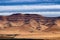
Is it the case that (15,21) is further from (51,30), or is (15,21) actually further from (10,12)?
(51,30)

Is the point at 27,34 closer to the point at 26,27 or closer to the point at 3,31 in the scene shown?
the point at 26,27

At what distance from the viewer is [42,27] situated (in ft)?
2.67

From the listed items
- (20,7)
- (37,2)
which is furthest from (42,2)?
(20,7)

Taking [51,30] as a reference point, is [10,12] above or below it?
above

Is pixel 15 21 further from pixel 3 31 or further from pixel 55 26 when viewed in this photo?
pixel 55 26

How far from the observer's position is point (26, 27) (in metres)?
0.82

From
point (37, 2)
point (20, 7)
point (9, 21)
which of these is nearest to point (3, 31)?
point (9, 21)

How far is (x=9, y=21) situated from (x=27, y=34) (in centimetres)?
15

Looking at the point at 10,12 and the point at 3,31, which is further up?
the point at 10,12

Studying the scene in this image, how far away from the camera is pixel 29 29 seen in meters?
0.82

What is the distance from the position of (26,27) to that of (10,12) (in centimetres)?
16

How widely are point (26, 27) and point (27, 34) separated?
0.05 meters

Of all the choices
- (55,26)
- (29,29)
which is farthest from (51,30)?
(29,29)

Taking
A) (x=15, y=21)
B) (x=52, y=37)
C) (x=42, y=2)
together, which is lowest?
(x=52, y=37)
